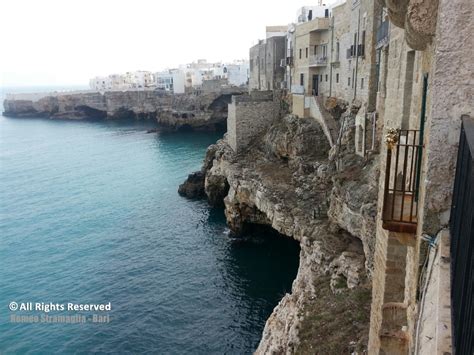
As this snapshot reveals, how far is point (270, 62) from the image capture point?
45281 mm

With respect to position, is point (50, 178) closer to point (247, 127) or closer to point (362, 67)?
point (247, 127)

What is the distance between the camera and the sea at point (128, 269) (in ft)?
63.9

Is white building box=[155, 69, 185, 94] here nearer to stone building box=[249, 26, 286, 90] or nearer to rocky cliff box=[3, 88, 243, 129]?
rocky cliff box=[3, 88, 243, 129]

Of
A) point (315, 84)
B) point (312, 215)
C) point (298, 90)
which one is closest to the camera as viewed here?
point (312, 215)

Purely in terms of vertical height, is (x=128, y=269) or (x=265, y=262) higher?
(x=128, y=269)

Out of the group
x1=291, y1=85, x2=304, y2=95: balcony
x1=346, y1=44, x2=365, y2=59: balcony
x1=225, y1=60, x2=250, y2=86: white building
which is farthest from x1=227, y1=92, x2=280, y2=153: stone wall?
x1=225, y1=60, x2=250, y2=86: white building

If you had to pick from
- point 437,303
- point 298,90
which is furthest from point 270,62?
point 437,303

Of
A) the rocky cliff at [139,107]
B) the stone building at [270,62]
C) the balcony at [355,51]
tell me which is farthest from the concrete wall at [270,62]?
the rocky cliff at [139,107]

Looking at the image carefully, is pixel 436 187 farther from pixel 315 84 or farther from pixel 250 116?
pixel 250 116

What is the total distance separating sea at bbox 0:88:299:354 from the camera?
63.9 ft

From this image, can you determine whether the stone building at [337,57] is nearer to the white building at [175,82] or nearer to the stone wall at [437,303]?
the stone wall at [437,303]

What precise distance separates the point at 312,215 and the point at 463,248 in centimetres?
1920

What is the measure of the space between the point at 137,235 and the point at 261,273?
10.2 metres

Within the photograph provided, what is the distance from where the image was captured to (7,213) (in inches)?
1348
